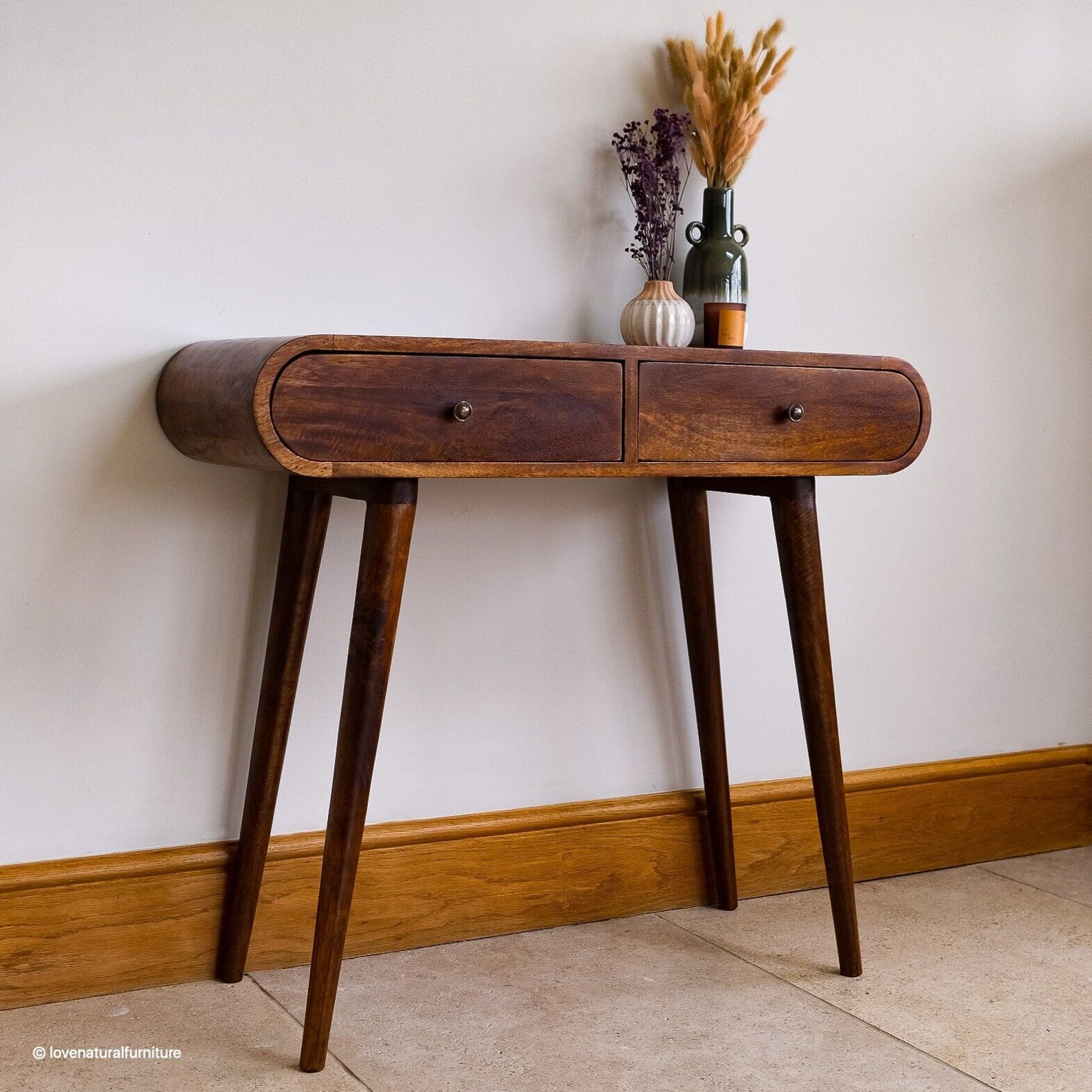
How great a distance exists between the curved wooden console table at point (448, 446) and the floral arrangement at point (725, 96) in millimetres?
384

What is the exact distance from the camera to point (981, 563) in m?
2.23

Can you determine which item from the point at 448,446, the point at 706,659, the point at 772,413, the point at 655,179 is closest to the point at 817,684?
the point at 706,659

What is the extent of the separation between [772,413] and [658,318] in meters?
0.23

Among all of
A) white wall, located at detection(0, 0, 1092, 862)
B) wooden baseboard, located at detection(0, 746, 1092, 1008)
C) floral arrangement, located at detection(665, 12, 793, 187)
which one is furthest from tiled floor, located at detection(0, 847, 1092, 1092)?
floral arrangement, located at detection(665, 12, 793, 187)

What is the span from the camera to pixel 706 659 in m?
1.91

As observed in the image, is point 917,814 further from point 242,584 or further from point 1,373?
point 1,373

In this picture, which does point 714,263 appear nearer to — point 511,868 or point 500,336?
point 500,336

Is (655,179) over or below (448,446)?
over

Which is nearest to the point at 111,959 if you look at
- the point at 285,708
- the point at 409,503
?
the point at 285,708

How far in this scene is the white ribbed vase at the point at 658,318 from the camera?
1.71m

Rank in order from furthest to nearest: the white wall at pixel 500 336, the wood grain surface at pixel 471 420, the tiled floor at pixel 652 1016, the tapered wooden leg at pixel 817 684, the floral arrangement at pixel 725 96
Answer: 1. the floral arrangement at pixel 725 96
2. the tapered wooden leg at pixel 817 684
3. the white wall at pixel 500 336
4. the tiled floor at pixel 652 1016
5. the wood grain surface at pixel 471 420

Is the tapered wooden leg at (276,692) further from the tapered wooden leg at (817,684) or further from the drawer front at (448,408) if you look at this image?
the tapered wooden leg at (817,684)

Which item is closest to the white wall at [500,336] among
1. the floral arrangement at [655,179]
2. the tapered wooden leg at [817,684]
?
the floral arrangement at [655,179]

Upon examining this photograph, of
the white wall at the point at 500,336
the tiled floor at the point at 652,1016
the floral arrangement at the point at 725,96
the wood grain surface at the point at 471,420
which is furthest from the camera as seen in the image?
the floral arrangement at the point at 725,96
